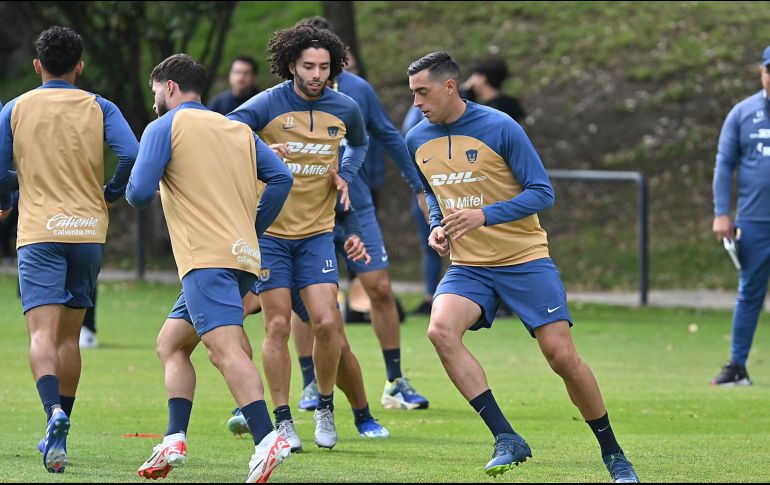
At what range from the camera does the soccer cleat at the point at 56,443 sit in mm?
6793

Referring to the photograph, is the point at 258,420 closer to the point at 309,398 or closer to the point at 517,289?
the point at 517,289

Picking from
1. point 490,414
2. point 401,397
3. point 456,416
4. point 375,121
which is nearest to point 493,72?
point 375,121

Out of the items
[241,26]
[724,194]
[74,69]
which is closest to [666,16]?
[241,26]

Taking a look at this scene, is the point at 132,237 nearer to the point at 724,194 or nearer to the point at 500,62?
the point at 500,62

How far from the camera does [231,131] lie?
6.73 meters

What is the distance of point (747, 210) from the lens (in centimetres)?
1113

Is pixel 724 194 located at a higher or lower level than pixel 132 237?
higher

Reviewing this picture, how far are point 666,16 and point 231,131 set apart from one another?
20.3 meters

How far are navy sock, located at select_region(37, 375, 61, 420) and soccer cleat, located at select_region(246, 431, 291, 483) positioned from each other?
136 cm

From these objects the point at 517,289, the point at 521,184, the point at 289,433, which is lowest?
the point at 289,433

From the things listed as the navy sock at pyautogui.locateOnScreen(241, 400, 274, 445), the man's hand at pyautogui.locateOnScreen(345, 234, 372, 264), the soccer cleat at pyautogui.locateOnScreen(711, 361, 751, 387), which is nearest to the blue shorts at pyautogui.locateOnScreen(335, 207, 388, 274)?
the man's hand at pyautogui.locateOnScreen(345, 234, 372, 264)

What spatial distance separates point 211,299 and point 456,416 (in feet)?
10.8

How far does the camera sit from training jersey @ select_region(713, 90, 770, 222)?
36.2 ft

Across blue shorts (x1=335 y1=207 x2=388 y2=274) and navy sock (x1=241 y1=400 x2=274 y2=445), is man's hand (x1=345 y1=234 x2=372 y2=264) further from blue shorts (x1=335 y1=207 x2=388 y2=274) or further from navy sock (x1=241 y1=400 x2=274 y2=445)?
navy sock (x1=241 y1=400 x2=274 y2=445)
